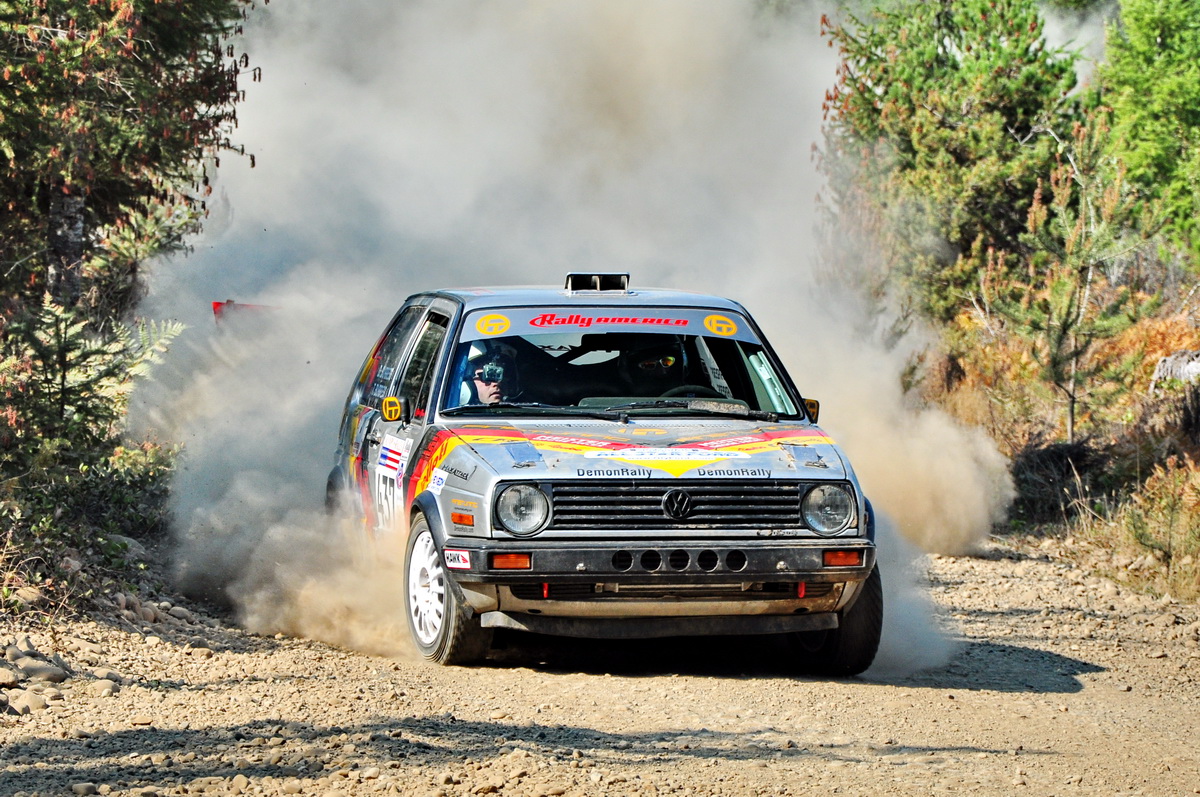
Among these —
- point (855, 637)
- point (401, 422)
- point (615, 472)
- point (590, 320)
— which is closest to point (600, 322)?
point (590, 320)

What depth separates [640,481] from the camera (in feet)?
20.1

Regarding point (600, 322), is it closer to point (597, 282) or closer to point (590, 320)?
point (590, 320)

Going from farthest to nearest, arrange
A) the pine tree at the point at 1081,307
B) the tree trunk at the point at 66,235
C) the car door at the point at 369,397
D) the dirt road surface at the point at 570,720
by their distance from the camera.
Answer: the tree trunk at the point at 66,235
the pine tree at the point at 1081,307
the car door at the point at 369,397
the dirt road surface at the point at 570,720

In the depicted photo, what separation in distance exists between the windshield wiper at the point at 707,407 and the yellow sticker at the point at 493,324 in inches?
28.5

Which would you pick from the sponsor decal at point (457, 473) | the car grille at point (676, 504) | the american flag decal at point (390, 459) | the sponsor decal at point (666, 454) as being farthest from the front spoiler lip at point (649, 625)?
the american flag decal at point (390, 459)

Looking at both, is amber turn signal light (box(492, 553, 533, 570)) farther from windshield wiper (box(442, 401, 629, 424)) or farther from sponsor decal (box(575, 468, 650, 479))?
windshield wiper (box(442, 401, 629, 424))

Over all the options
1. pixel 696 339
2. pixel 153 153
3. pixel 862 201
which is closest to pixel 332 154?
pixel 862 201

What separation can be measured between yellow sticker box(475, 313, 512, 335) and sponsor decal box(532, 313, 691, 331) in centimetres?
13

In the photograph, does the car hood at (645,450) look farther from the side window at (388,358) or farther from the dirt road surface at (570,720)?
the side window at (388,358)

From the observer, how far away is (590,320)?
24.4 ft

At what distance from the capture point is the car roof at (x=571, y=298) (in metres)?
7.49

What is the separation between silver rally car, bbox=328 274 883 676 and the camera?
609cm

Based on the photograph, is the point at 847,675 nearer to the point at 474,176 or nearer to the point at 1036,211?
the point at 1036,211

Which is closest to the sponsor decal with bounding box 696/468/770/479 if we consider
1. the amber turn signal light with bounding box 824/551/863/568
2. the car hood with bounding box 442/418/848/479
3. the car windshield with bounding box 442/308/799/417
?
the car hood with bounding box 442/418/848/479
